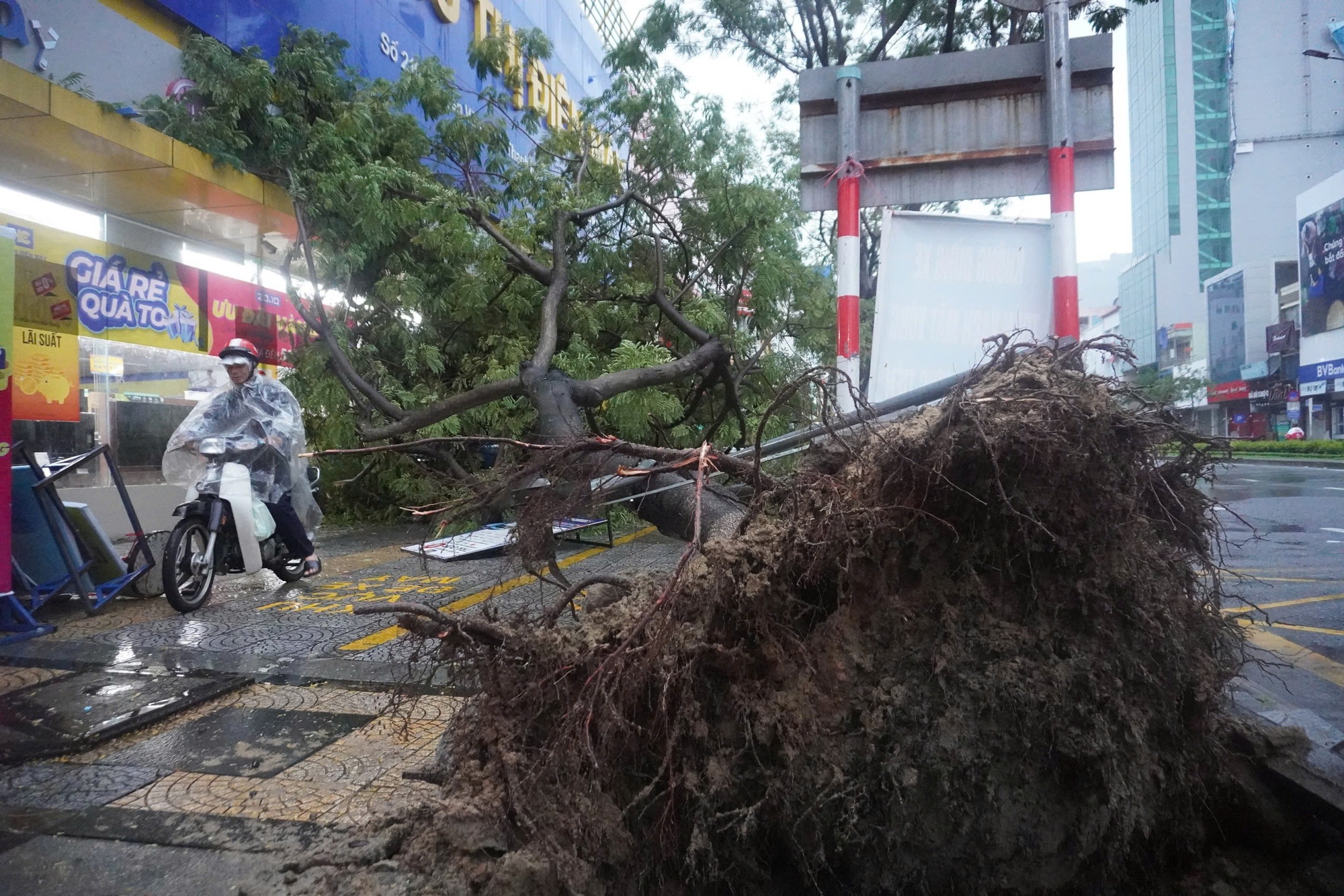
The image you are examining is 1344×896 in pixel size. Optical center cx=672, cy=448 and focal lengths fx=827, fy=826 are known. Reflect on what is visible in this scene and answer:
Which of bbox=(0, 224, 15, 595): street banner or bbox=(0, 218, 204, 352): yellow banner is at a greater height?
bbox=(0, 218, 204, 352): yellow banner

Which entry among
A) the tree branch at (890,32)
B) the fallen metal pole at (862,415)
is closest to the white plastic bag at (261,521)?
the fallen metal pole at (862,415)

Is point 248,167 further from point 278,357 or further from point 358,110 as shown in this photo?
point 278,357

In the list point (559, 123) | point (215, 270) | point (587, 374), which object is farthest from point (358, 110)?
point (559, 123)

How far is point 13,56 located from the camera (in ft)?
23.8

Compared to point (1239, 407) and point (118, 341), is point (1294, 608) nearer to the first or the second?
point (118, 341)

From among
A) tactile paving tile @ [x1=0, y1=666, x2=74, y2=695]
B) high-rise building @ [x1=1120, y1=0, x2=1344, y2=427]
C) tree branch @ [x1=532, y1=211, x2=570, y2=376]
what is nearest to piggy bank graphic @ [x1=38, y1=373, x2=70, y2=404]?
tactile paving tile @ [x1=0, y1=666, x2=74, y2=695]

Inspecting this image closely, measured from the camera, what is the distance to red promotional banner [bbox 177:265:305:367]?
34.0ft

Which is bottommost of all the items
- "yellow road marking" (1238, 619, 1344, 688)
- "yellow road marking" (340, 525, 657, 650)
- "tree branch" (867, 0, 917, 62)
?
"yellow road marking" (1238, 619, 1344, 688)

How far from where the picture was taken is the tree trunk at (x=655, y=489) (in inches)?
109

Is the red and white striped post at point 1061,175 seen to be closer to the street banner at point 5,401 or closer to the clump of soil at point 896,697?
the clump of soil at point 896,697

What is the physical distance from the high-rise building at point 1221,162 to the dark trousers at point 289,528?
11392mm

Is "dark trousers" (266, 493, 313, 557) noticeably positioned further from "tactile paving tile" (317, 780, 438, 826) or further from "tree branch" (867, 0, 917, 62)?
"tree branch" (867, 0, 917, 62)

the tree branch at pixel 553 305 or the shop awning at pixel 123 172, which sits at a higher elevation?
the shop awning at pixel 123 172

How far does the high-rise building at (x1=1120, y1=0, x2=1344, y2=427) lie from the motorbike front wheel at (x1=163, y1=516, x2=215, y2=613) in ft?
39.1
